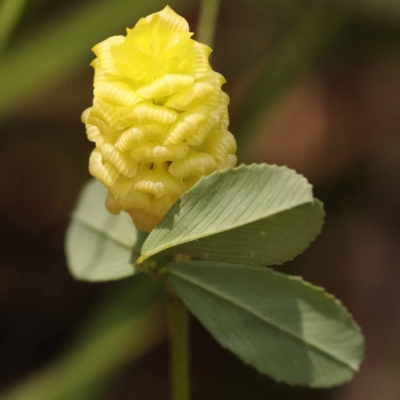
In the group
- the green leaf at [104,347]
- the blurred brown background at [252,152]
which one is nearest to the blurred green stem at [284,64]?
the blurred brown background at [252,152]

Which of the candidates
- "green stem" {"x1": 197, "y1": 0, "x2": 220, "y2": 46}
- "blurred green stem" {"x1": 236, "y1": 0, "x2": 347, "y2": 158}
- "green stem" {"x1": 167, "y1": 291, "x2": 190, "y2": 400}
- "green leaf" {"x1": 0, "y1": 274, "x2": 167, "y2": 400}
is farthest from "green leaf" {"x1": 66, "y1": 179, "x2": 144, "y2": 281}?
"blurred green stem" {"x1": 236, "y1": 0, "x2": 347, "y2": 158}

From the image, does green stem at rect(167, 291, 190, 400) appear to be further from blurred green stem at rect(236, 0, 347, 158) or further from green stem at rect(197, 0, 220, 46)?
blurred green stem at rect(236, 0, 347, 158)

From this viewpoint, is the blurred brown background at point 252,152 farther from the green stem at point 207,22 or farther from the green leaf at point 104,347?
the green stem at point 207,22

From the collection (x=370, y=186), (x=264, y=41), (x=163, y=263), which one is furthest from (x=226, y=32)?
(x=163, y=263)

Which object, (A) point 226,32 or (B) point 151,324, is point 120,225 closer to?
(B) point 151,324

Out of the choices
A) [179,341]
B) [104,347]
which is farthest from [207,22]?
[104,347]

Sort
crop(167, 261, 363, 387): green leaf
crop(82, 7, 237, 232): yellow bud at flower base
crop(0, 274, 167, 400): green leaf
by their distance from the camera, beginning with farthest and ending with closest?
1. crop(0, 274, 167, 400): green leaf
2. crop(167, 261, 363, 387): green leaf
3. crop(82, 7, 237, 232): yellow bud at flower base
